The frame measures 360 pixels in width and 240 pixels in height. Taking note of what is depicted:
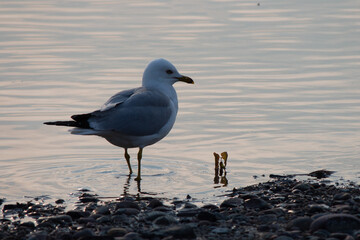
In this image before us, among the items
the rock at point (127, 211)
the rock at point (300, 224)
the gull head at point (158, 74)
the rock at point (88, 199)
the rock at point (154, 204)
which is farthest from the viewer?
the gull head at point (158, 74)

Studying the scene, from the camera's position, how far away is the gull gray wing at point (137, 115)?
8.81 metres

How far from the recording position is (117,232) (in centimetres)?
643

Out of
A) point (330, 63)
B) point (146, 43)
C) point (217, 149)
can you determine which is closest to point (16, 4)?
point (146, 43)

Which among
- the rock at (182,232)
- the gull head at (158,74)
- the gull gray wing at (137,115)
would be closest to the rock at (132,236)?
the rock at (182,232)

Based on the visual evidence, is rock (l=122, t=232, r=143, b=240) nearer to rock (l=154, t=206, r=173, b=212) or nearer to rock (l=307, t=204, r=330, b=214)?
rock (l=154, t=206, r=173, b=212)

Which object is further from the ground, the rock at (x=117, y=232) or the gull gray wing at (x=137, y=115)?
the gull gray wing at (x=137, y=115)

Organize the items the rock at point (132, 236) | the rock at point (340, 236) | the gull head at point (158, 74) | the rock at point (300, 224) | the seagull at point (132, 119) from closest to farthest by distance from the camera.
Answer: the rock at point (340, 236) < the rock at point (132, 236) < the rock at point (300, 224) < the seagull at point (132, 119) < the gull head at point (158, 74)

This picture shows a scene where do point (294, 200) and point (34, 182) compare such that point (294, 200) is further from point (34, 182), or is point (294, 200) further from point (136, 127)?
point (34, 182)

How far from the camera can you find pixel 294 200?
7672mm

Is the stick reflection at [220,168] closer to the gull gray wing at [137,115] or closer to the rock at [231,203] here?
the gull gray wing at [137,115]

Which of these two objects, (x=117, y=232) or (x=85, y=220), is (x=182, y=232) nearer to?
(x=117, y=232)

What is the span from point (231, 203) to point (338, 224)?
142 centimetres

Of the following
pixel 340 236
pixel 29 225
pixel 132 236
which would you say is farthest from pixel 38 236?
pixel 340 236

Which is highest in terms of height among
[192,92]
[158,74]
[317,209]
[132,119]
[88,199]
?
[158,74]
